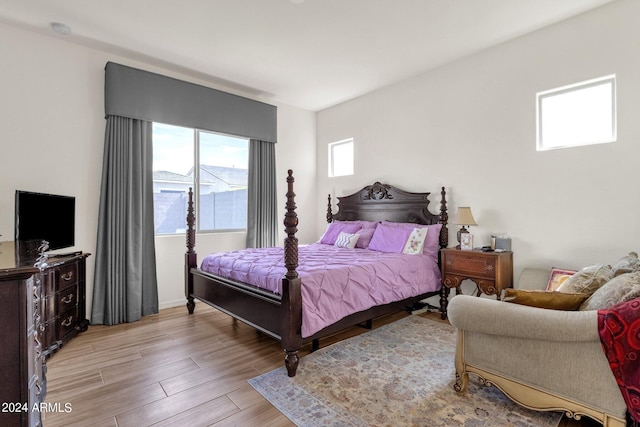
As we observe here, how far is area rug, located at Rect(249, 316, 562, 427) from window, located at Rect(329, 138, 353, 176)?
10.6 feet

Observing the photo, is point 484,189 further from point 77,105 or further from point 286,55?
point 77,105

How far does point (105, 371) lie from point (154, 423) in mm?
949

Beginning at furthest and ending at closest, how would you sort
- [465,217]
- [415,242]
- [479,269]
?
[415,242] → [465,217] → [479,269]

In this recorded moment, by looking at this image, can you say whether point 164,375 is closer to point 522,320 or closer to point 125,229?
point 125,229

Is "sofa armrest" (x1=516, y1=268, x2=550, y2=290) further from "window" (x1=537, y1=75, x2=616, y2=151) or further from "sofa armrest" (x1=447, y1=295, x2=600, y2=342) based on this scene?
"sofa armrest" (x1=447, y1=295, x2=600, y2=342)

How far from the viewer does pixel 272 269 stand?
2.79 m

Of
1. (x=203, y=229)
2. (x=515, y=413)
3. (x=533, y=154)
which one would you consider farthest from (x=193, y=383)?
(x=533, y=154)

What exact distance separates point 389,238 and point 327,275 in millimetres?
1661

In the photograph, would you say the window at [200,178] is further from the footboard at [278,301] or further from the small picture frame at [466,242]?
the small picture frame at [466,242]

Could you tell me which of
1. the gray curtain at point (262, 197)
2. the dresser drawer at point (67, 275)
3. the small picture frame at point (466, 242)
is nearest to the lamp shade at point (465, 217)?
the small picture frame at point (466, 242)

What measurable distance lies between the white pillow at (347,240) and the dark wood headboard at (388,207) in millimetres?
577

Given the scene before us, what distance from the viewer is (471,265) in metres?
3.39

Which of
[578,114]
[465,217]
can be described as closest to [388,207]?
[465,217]

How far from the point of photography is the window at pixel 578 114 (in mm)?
2916
